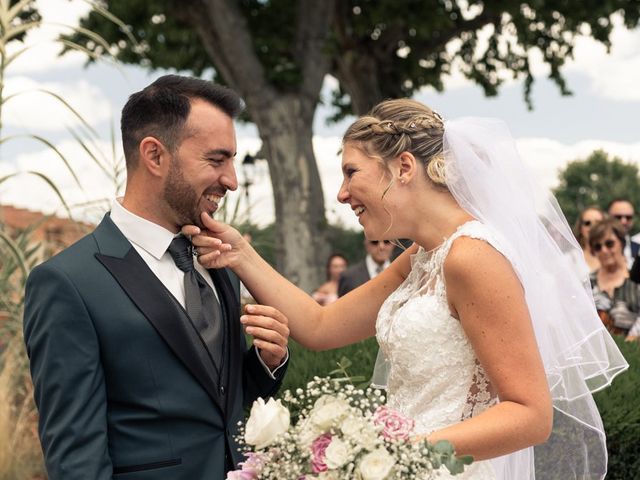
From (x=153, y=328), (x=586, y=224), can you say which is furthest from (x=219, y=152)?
(x=586, y=224)

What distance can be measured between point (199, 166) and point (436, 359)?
1.07 meters

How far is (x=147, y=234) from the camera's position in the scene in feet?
9.57

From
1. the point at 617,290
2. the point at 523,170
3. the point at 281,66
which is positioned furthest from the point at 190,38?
the point at 523,170

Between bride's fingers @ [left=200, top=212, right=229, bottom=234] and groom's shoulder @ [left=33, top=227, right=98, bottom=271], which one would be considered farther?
bride's fingers @ [left=200, top=212, right=229, bottom=234]

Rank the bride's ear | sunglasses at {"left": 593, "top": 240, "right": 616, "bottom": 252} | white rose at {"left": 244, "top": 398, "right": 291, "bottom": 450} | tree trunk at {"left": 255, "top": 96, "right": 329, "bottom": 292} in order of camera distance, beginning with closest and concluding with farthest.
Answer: white rose at {"left": 244, "top": 398, "right": 291, "bottom": 450}
the bride's ear
sunglasses at {"left": 593, "top": 240, "right": 616, "bottom": 252}
tree trunk at {"left": 255, "top": 96, "right": 329, "bottom": 292}

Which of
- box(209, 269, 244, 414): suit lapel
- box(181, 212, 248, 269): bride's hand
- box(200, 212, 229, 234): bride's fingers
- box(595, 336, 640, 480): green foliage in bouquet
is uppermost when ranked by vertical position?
box(200, 212, 229, 234): bride's fingers

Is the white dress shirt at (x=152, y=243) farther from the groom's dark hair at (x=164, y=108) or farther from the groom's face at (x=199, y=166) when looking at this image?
the groom's dark hair at (x=164, y=108)

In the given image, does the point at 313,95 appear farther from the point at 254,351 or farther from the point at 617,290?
the point at 254,351

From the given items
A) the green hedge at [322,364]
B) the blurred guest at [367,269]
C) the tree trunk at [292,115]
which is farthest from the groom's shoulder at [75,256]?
the tree trunk at [292,115]

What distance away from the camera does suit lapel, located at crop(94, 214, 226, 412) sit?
2727 millimetres

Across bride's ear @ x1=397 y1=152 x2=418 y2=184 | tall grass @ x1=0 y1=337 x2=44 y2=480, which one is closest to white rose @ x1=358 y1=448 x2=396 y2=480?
bride's ear @ x1=397 y1=152 x2=418 y2=184

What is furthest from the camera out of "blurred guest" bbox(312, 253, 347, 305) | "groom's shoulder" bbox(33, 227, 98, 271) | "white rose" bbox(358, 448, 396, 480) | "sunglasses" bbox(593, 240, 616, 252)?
"blurred guest" bbox(312, 253, 347, 305)

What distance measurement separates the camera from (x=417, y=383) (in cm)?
334

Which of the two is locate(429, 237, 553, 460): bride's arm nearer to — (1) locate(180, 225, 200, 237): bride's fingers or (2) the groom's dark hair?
(1) locate(180, 225, 200, 237): bride's fingers
